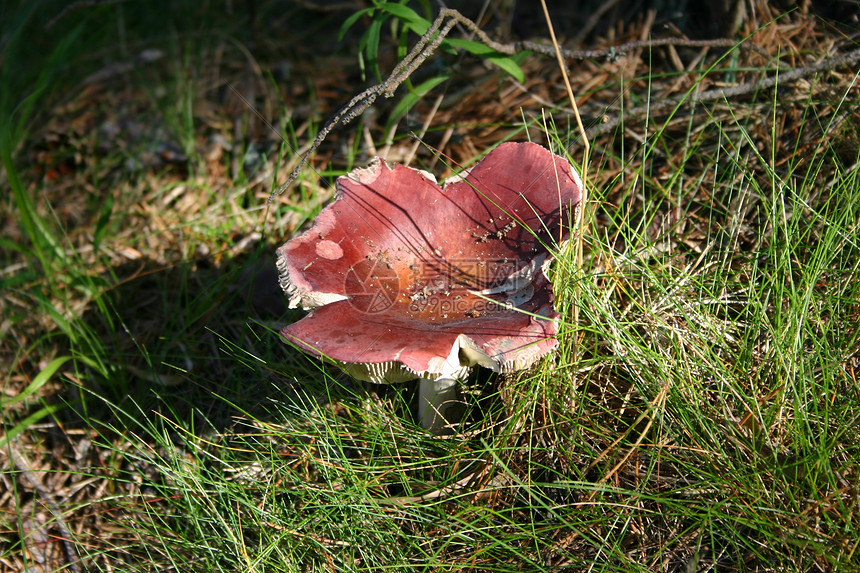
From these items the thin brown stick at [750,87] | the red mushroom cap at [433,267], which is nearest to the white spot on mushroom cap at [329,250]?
the red mushroom cap at [433,267]

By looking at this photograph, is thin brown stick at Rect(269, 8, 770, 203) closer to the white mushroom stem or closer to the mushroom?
the mushroom

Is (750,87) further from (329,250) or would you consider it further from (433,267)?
(329,250)

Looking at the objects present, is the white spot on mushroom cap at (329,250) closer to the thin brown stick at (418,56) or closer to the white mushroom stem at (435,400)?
the thin brown stick at (418,56)

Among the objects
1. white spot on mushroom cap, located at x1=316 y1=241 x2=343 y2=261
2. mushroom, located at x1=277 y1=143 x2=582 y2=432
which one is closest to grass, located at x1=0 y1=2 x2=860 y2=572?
mushroom, located at x1=277 y1=143 x2=582 y2=432

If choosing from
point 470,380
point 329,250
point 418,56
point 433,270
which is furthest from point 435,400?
point 418,56

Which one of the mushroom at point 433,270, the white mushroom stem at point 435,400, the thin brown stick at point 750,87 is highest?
the thin brown stick at point 750,87
